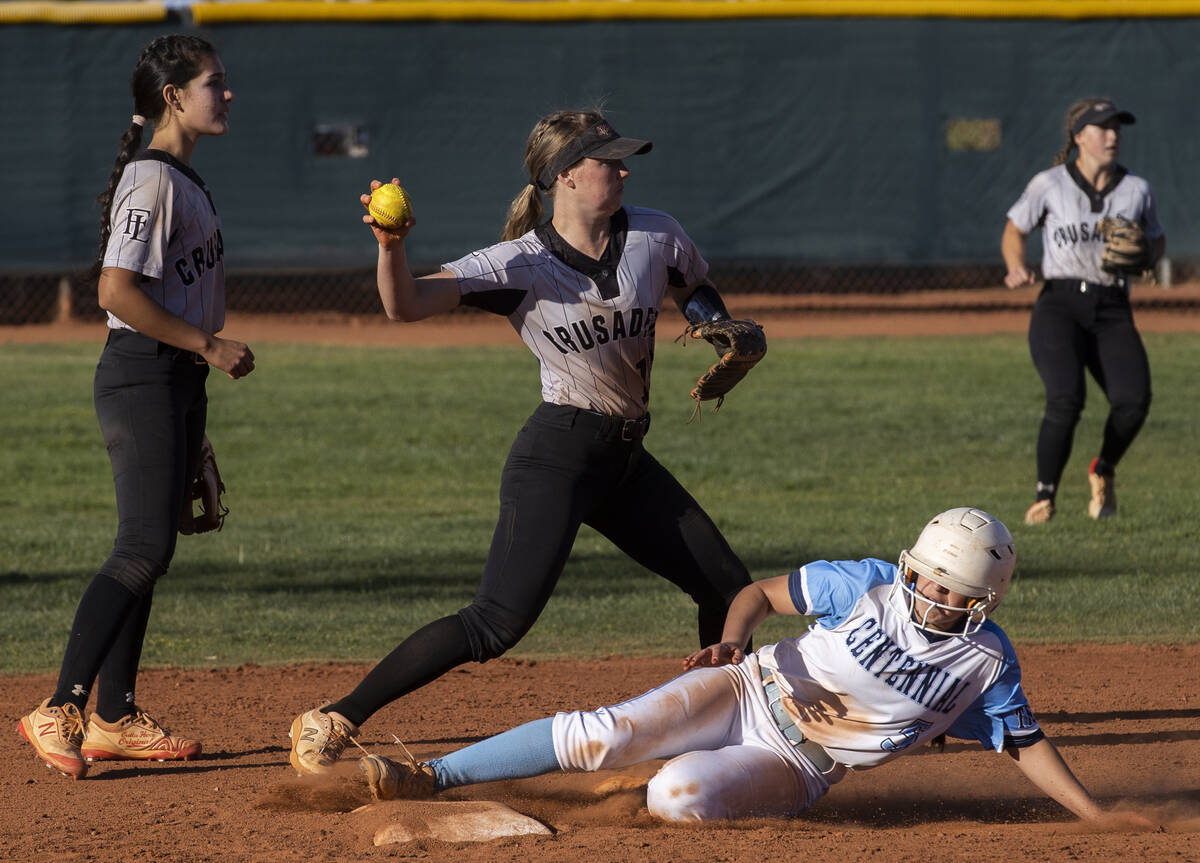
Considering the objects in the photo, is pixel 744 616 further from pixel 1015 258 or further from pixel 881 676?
pixel 1015 258

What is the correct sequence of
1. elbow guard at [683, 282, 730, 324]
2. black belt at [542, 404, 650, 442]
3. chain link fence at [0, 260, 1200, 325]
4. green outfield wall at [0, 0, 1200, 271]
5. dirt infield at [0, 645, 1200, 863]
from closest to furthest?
dirt infield at [0, 645, 1200, 863] → black belt at [542, 404, 650, 442] → elbow guard at [683, 282, 730, 324] → green outfield wall at [0, 0, 1200, 271] → chain link fence at [0, 260, 1200, 325]

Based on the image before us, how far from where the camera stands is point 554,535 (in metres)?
4.38

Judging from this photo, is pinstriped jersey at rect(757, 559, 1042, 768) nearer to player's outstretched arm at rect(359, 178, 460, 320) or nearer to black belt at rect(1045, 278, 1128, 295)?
player's outstretched arm at rect(359, 178, 460, 320)

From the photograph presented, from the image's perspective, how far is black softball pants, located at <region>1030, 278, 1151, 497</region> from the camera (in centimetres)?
884

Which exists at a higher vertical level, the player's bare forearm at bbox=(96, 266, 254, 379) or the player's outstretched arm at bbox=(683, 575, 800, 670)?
Answer: the player's bare forearm at bbox=(96, 266, 254, 379)

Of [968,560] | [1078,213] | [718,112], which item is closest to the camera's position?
[968,560]

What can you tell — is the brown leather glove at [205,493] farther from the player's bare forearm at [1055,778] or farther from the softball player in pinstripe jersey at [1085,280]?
the softball player in pinstripe jersey at [1085,280]

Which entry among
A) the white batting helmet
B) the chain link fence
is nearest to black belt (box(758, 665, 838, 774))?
the white batting helmet

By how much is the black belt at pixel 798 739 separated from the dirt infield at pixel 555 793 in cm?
18

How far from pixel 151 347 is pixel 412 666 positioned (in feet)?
4.08

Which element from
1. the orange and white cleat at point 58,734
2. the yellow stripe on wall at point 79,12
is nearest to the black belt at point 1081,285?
the orange and white cleat at point 58,734

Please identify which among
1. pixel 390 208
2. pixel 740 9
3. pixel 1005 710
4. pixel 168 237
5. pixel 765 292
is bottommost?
pixel 1005 710

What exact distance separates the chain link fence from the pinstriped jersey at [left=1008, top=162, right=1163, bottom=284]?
11.3 m

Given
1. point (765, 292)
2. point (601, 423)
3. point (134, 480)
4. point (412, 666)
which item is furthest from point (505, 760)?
point (765, 292)
